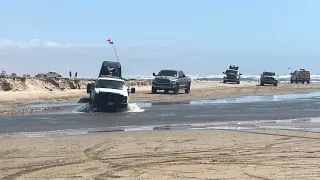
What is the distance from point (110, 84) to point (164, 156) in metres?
17.3

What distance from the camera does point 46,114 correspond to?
25.2 m

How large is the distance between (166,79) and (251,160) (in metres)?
33.2

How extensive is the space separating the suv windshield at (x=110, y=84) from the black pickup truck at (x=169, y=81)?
15127mm

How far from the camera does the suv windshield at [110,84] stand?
29.2m

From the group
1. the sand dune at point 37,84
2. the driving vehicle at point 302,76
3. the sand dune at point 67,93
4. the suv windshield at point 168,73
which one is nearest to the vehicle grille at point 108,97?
the sand dune at point 67,93

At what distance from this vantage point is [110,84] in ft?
96.3

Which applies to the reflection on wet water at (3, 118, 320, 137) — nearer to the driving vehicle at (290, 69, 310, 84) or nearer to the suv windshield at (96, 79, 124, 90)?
the suv windshield at (96, 79, 124, 90)

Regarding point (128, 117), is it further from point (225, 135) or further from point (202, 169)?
point (202, 169)

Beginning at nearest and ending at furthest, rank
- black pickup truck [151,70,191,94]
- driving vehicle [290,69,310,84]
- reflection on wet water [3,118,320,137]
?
Result: reflection on wet water [3,118,320,137] → black pickup truck [151,70,191,94] → driving vehicle [290,69,310,84]

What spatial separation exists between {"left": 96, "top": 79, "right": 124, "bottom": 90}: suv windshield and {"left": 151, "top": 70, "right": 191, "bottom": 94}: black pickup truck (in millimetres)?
A: 15127

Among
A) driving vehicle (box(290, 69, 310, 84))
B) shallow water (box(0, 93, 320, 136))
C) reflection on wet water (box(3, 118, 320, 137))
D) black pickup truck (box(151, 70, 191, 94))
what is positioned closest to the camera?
reflection on wet water (box(3, 118, 320, 137))

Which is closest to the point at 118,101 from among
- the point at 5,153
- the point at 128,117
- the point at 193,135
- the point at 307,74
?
the point at 128,117

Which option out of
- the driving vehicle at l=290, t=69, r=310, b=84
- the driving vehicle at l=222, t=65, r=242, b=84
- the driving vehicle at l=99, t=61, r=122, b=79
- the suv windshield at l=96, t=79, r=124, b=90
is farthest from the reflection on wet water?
the driving vehicle at l=290, t=69, r=310, b=84

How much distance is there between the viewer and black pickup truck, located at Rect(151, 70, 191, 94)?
147 feet
